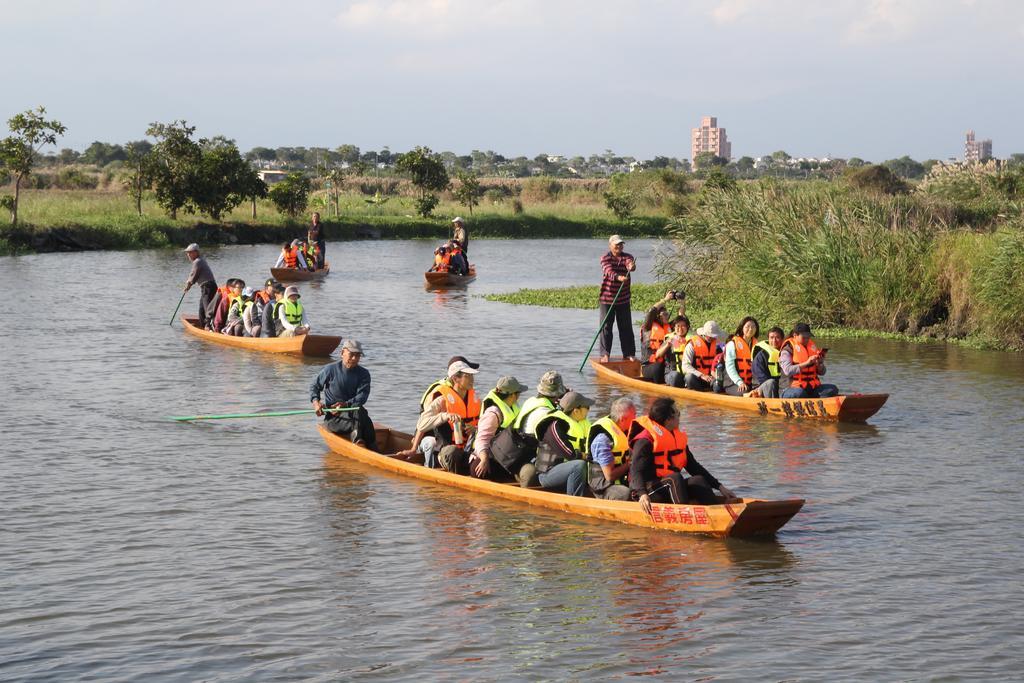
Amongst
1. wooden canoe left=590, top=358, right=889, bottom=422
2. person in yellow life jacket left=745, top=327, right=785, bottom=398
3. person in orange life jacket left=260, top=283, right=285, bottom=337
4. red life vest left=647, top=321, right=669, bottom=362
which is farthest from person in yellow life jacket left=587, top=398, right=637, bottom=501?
person in orange life jacket left=260, top=283, right=285, bottom=337

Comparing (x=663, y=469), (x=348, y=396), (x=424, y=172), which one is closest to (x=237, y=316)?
(x=348, y=396)

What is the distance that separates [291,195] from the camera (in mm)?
57531

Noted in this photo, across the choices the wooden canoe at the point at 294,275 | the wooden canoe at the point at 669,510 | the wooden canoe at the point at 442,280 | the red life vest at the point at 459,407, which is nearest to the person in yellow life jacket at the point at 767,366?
the red life vest at the point at 459,407

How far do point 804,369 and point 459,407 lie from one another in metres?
5.76

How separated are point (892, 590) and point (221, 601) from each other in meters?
5.34

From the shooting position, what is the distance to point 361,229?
58.4 metres

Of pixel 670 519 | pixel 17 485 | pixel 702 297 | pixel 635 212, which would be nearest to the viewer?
pixel 670 519

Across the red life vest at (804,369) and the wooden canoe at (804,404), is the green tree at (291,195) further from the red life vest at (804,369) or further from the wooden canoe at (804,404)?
the red life vest at (804,369)

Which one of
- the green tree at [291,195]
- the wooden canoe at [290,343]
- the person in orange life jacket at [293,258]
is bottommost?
the wooden canoe at [290,343]

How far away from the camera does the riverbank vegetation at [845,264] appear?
24016 millimetres

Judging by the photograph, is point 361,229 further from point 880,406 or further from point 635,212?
point 880,406

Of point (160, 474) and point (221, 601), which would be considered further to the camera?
point (160, 474)

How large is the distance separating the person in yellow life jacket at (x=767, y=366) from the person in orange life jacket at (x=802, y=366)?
0.12 metres

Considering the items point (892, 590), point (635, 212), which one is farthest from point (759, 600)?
point (635, 212)
